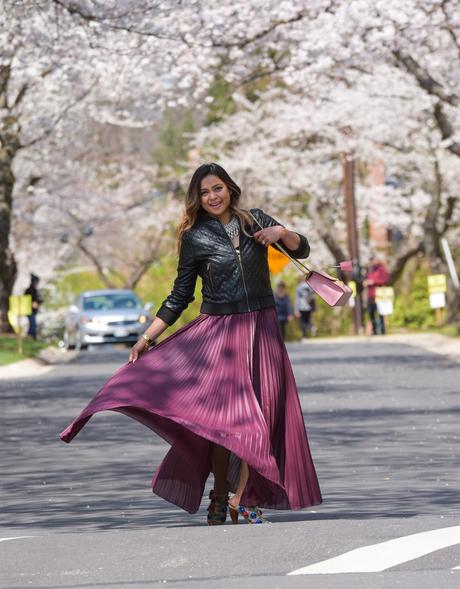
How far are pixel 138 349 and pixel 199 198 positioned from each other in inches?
32.9

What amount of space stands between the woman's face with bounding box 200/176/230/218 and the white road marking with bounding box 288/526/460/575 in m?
2.10

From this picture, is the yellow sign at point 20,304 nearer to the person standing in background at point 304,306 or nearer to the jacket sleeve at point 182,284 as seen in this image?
the person standing in background at point 304,306

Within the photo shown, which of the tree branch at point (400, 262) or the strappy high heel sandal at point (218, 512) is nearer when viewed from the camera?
the strappy high heel sandal at point (218, 512)

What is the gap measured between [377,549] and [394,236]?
57255mm

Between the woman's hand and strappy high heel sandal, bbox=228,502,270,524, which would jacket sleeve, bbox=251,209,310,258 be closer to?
the woman's hand

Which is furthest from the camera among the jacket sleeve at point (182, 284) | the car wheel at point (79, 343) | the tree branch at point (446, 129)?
the car wheel at point (79, 343)

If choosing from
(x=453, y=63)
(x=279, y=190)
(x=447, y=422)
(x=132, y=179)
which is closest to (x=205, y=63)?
(x=453, y=63)

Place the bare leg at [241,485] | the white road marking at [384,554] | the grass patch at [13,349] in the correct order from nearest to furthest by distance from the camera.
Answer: the white road marking at [384,554] < the bare leg at [241,485] < the grass patch at [13,349]

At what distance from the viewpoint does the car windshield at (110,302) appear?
40.7 metres

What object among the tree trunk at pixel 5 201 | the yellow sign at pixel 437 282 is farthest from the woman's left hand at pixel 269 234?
the yellow sign at pixel 437 282

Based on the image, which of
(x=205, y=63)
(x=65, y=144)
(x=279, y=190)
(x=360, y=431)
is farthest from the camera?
(x=279, y=190)

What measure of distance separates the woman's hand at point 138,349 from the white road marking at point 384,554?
1939mm

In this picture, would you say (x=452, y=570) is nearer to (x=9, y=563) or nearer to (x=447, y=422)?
(x=9, y=563)

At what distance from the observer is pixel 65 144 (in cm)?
4328
